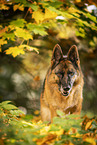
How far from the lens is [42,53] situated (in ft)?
15.1

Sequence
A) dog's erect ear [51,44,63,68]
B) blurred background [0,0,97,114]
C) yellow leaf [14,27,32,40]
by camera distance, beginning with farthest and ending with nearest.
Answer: blurred background [0,0,97,114]
dog's erect ear [51,44,63,68]
yellow leaf [14,27,32,40]

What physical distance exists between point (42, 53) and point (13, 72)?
1.18 m

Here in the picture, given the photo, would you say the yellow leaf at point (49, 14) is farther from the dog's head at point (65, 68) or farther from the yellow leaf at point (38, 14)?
the dog's head at point (65, 68)

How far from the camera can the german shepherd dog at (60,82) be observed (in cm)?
327

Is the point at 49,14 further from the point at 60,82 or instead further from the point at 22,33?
the point at 60,82

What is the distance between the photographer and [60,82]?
314 centimetres

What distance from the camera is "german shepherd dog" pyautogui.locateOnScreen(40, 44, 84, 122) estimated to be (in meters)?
3.27

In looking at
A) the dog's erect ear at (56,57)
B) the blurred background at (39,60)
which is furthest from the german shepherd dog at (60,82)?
the blurred background at (39,60)

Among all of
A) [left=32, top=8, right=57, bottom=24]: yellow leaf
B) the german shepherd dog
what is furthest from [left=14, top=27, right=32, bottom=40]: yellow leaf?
the german shepherd dog

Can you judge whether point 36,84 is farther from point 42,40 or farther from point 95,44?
point 95,44

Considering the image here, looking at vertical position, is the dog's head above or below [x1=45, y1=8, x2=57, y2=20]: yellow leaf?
below

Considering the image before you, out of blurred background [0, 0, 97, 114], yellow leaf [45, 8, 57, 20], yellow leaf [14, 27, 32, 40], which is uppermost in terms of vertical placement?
yellow leaf [45, 8, 57, 20]

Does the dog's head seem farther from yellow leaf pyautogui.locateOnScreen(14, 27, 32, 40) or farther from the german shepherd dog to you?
yellow leaf pyautogui.locateOnScreen(14, 27, 32, 40)

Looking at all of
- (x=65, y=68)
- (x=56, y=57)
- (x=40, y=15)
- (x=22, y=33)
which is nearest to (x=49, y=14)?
(x=40, y=15)
